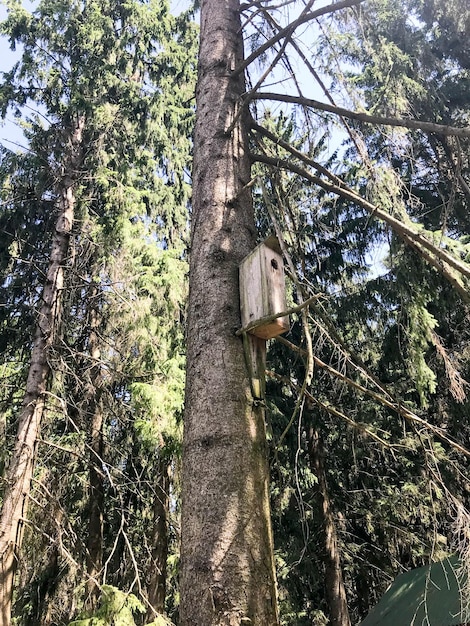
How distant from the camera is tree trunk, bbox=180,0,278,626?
1419mm

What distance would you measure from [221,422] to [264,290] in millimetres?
498

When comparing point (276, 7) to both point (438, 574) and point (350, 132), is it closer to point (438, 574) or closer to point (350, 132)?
point (350, 132)

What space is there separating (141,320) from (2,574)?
10.5 feet

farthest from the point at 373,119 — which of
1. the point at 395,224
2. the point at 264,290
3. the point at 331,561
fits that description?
the point at 331,561

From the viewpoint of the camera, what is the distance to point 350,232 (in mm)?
10164

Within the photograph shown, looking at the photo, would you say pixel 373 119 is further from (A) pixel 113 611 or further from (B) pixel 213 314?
(A) pixel 113 611

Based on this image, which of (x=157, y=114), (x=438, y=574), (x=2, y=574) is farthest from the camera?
(x=157, y=114)

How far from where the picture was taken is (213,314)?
6.29 feet

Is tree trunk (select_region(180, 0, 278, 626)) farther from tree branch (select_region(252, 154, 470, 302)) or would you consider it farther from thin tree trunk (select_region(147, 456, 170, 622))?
thin tree trunk (select_region(147, 456, 170, 622))

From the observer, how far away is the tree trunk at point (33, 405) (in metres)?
4.78

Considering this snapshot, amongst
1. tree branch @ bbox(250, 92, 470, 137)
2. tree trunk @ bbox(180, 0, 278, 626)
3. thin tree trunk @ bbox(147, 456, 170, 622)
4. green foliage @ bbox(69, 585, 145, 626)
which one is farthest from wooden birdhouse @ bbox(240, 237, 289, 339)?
thin tree trunk @ bbox(147, 456, 170, 622)

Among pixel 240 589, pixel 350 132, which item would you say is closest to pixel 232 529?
pixel 240 589

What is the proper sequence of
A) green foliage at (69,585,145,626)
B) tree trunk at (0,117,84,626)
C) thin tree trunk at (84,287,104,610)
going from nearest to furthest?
tree trunk at (0,117,84,626)
green foliage at (69,585,145,626)
thin tree trunk at (84,287,104,610)

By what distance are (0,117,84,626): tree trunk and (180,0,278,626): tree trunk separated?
156 inches
